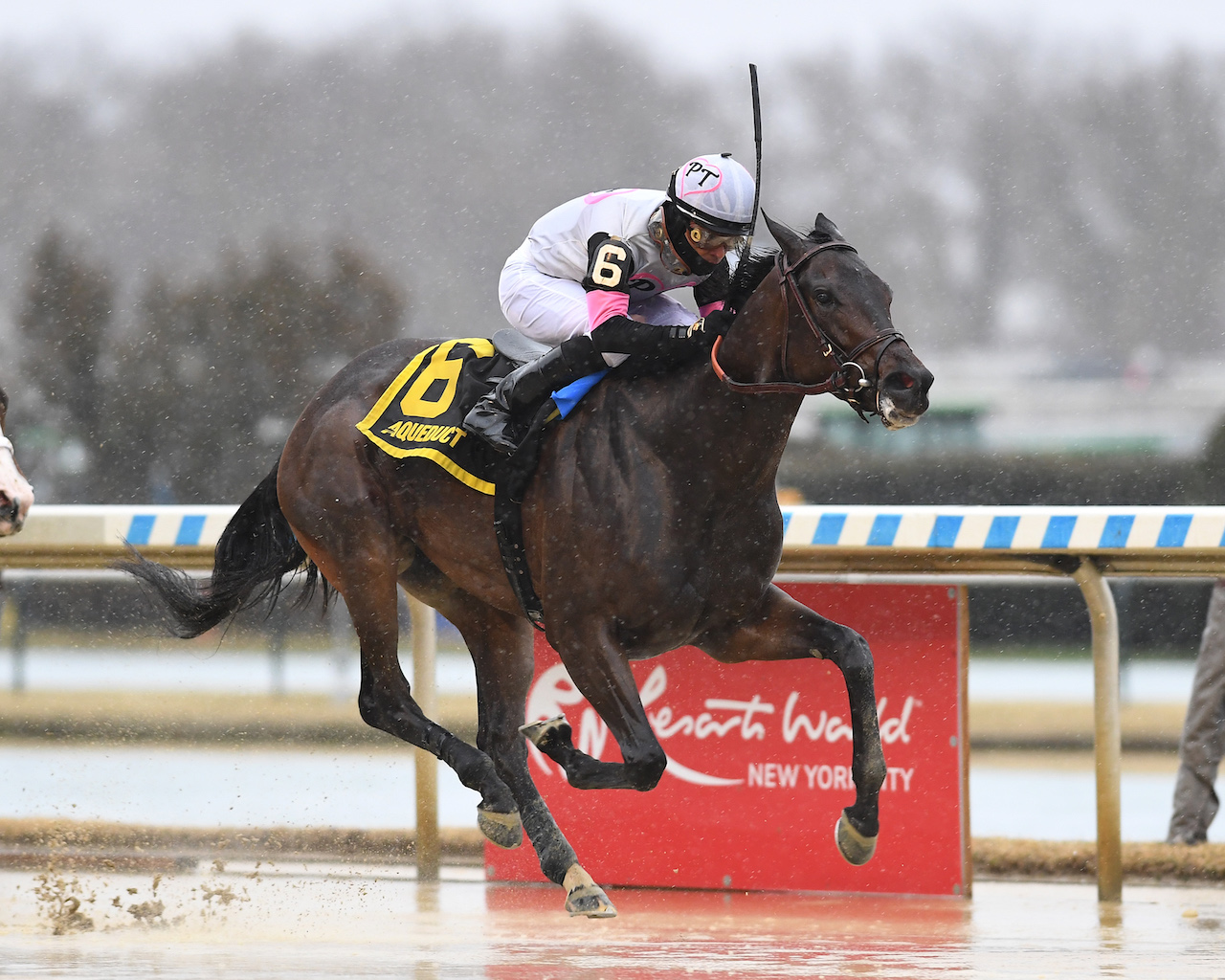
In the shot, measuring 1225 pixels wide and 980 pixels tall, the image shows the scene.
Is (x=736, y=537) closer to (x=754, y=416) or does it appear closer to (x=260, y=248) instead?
(x=754, y=416)

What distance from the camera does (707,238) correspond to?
4.23 metres

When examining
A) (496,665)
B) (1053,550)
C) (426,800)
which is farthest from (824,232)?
(426,800)

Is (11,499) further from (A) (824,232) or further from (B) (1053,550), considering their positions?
(B) (1053,550)

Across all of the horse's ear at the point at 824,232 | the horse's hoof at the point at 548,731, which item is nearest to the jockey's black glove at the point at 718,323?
the horse's ear at the point at 824,232

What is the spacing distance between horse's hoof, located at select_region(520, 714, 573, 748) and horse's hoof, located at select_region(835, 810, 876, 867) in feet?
2.44

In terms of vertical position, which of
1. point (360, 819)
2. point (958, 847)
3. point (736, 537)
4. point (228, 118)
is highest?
point (228, 118)

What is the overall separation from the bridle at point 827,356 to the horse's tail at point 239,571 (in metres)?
1.76

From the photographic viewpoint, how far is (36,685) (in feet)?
44.9

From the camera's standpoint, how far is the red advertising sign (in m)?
5.21

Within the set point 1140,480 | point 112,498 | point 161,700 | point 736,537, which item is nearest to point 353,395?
point 736,537

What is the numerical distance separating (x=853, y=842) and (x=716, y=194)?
5.53ft

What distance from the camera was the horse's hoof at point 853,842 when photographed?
430 cm

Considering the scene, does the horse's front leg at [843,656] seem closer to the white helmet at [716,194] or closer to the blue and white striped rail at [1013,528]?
the blue and white striped rail at [1013,528]

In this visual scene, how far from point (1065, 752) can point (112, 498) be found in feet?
53.5
